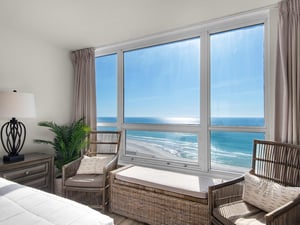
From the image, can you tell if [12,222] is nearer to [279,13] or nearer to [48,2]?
[48,2]

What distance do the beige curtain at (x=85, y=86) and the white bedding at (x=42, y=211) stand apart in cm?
209

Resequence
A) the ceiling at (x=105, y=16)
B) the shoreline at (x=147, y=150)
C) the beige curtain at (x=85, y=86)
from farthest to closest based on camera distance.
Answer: the beige curtain at (x=85, y=86), the shoreline at (x=147, y=150), the ceiling at (x=105, y=16)

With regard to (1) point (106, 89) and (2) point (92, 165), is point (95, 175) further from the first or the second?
(1) point (106, 89)

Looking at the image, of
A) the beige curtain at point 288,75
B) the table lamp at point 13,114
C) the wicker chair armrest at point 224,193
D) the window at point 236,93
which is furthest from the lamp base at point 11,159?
the beige curtain at point 288,75

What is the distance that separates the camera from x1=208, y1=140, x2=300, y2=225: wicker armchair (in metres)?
1.43

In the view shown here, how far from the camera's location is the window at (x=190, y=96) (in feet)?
8.09

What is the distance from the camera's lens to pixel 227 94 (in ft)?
8.50

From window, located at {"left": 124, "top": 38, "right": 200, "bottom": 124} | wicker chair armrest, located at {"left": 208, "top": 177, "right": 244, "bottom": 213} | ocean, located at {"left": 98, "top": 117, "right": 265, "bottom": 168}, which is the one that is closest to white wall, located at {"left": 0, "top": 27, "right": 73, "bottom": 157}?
window, located at {"left": 124, "top": 38, "right": 200, "bottom": 124}

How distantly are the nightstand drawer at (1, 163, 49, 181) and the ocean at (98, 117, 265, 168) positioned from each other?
1.25 m

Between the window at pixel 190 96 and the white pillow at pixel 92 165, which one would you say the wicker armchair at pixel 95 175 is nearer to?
the white pillow at pixel 92 165

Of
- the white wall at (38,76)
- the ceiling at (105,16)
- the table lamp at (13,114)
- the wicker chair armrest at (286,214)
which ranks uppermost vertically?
the ceiling at (105,16)

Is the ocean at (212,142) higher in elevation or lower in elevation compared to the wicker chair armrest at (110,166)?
higher

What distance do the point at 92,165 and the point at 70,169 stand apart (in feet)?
0.96

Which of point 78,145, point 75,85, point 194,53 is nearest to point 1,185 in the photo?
point 78,145
